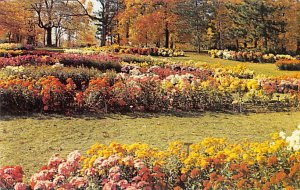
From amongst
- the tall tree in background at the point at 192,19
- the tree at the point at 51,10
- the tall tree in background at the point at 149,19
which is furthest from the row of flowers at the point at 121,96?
the tree at the point at 51,10

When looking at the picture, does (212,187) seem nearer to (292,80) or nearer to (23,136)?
(23,136)

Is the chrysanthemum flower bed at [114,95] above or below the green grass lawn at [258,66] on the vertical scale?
below

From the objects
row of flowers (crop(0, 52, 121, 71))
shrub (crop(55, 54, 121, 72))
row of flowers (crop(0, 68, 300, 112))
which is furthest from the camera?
shrub (crop(55, 54, 121, 72))

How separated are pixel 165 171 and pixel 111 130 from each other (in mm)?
3001

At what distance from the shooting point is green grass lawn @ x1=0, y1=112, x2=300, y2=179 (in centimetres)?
562

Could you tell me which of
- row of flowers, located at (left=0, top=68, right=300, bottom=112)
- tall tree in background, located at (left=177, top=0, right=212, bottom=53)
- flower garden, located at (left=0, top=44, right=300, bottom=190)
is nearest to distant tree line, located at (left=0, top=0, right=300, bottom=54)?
tall tree in background, located at (left=177, top=0, right=212, bottom=53)

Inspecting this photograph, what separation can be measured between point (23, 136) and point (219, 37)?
1206 inches

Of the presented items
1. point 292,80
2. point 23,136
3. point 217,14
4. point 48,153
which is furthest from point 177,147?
point 217,14

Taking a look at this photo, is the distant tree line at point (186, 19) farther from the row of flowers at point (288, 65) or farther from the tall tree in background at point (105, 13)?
the row of flowers at point (288, 65)

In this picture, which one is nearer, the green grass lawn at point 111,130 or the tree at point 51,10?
the green grass lawn at point 111,130

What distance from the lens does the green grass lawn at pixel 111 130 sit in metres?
5.62

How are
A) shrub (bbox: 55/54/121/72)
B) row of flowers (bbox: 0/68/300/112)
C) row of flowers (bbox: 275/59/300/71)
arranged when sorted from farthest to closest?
row of flowers (bbox: 275/59/300/71), shrub (bbox: 55/54/121/72), row of flowers (bbox: 0/68/300/112)

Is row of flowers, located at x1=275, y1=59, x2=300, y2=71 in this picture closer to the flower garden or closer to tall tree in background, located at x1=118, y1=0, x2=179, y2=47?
the flower garden

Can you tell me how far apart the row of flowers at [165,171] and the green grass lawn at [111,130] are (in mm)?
1224
